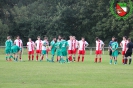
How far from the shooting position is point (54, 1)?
82.6 meters

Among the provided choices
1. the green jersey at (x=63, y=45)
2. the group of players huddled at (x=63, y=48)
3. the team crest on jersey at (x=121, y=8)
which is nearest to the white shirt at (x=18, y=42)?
the group of players huddled at (x=63, y=48)

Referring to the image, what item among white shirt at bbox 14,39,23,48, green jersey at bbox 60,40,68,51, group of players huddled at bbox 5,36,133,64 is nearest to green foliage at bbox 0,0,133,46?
group of players huddled at bbox 5,36,133,64

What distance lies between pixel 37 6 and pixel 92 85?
6976cm

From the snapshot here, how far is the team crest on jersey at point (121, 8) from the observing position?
227 feet

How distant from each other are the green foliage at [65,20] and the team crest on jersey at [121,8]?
1560 millimetres

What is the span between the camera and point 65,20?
78.4 metres

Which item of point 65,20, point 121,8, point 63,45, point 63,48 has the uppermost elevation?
point 121,8

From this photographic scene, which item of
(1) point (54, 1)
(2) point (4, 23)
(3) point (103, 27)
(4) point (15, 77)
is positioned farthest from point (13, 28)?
(4) point (15, 77)

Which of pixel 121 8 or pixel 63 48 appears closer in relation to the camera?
pixel 63 48

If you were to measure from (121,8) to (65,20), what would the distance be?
33.6ft

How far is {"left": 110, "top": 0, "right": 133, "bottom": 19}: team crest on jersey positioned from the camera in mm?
69250

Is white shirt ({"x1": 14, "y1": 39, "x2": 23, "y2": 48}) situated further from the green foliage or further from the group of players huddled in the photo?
the green foliage

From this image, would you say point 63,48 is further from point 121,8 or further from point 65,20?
point 65,20

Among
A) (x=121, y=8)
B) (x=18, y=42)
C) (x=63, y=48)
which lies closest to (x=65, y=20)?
(x=121, y=8)
